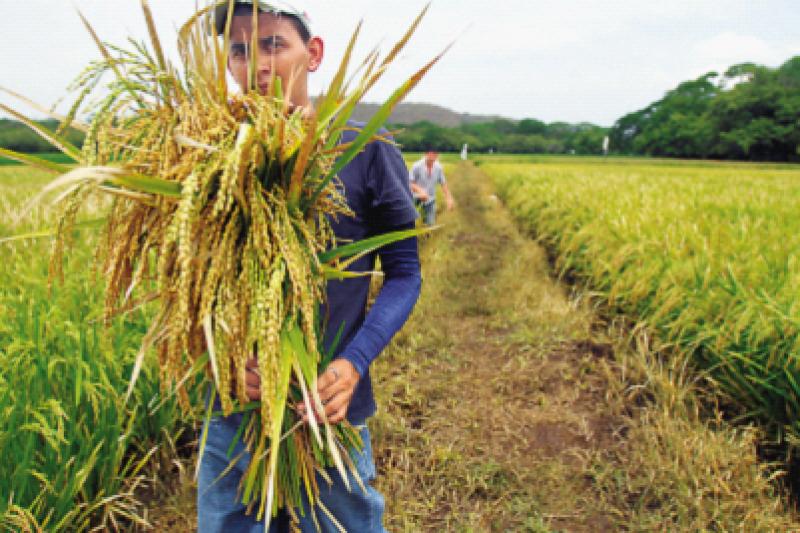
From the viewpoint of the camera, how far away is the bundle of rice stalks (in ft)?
2.68

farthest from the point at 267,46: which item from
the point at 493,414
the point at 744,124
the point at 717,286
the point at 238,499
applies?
the point at 744,124

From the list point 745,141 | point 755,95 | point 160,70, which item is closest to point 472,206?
point 160,70

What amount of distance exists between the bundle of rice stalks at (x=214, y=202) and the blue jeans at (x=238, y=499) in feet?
1.26

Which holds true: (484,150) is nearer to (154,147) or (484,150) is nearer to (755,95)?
(755,95)

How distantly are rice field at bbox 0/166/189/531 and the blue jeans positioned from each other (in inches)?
14.9

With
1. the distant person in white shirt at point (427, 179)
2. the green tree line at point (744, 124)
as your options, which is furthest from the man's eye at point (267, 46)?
the green tree line at point (744, 124)

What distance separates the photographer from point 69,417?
1.91m

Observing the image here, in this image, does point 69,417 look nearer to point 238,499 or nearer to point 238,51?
point 238,499

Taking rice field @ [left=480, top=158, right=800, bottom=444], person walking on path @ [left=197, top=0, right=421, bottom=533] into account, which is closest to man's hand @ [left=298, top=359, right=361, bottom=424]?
person walking on path @ [left=197, top=0, right=421, bottom=533]

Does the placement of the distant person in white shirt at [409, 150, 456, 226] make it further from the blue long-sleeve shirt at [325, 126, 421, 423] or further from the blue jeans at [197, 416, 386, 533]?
the blue jeans at [197, 416, 386, 533]

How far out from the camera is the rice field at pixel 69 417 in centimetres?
173

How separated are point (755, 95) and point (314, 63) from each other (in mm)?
71118

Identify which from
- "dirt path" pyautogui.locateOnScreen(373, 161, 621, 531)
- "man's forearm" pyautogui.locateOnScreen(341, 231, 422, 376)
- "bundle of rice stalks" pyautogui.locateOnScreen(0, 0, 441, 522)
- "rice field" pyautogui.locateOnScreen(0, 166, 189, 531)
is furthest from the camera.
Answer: "dirt path" pyautogui.locateOnScreen(373, 161, 621, 531)

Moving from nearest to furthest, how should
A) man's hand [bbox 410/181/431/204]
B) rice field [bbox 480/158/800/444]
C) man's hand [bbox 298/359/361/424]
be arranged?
man's hand [bbox 298/359/361/424] < rice field [bbox 480/158/800/444] < man's hand [bbox 410/181/431/204]
